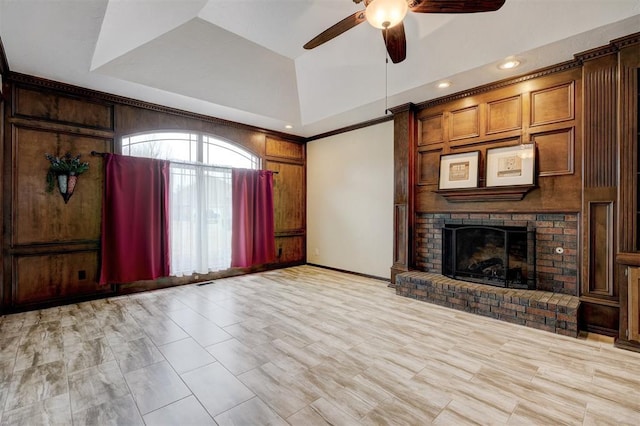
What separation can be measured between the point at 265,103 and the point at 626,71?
4.37 metres

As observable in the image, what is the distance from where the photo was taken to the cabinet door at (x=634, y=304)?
104 inches

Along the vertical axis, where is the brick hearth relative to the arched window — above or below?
below

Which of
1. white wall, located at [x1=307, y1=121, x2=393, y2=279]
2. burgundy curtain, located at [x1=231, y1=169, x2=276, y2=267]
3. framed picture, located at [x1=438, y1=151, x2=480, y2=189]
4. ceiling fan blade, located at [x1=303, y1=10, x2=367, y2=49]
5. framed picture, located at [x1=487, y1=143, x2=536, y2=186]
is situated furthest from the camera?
burgundy curtain, located at [x1=231, y1=169, x2=276, y2=267]

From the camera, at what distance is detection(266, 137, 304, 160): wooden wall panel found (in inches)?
239

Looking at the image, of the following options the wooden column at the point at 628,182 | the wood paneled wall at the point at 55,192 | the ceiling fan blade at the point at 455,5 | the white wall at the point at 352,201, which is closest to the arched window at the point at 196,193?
the wood paneled wall at the point at 55,192

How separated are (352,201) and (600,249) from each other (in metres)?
3.59

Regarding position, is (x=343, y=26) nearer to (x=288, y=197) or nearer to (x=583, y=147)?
(x=583, y=147)

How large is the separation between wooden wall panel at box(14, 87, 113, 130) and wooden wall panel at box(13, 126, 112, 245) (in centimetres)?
20

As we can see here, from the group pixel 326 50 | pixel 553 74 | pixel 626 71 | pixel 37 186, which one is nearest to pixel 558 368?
pixel 626 71

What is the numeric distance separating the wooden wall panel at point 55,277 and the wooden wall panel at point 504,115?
572cm

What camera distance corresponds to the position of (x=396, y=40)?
256 cm

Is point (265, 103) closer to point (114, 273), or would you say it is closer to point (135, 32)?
point (135, 32)

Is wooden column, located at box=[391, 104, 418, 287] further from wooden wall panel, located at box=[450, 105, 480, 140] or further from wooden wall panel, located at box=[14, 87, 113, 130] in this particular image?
wooden wall panel, located at box=[14, 87, 113, 130]

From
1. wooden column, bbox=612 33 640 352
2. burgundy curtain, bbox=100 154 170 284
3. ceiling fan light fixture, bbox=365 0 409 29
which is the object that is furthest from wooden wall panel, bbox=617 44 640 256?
burgundy curtain, bbox=100 154 170 284
